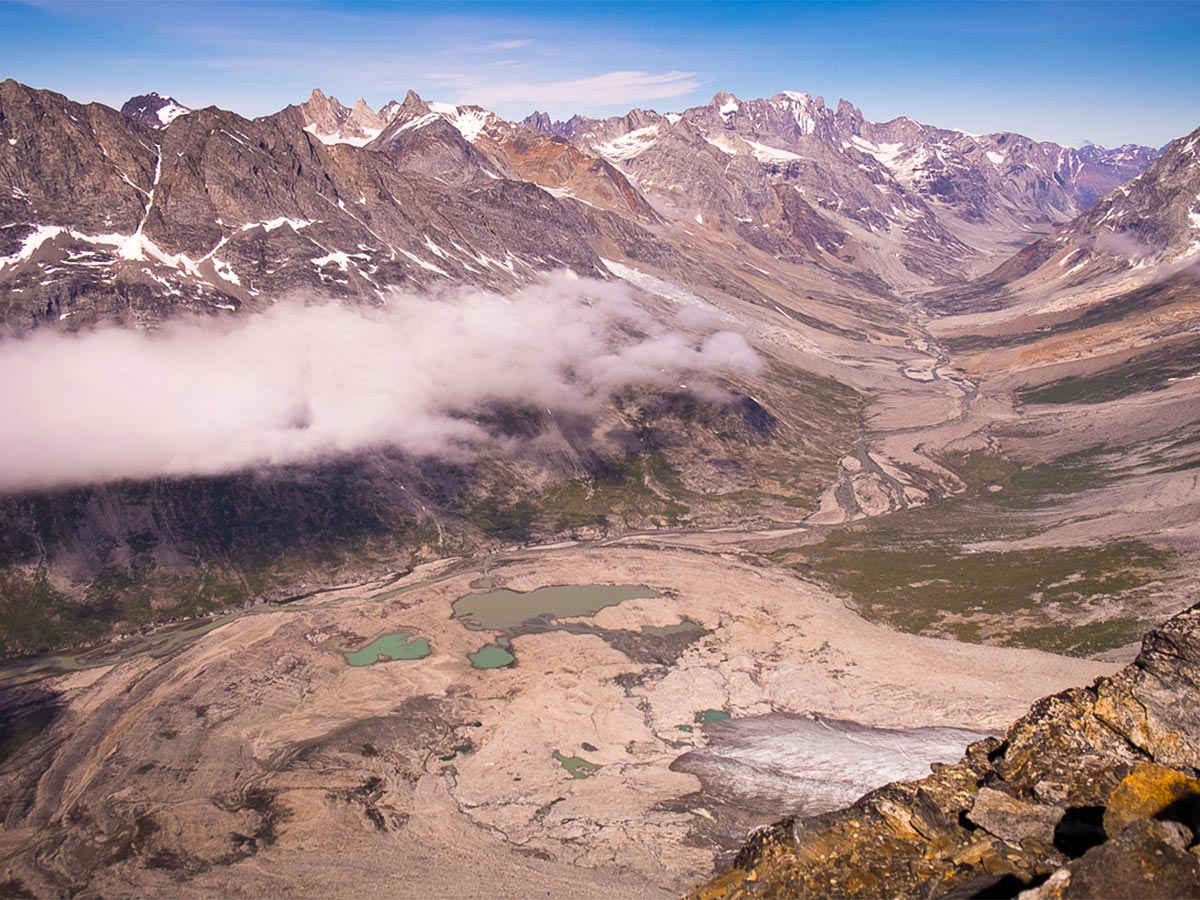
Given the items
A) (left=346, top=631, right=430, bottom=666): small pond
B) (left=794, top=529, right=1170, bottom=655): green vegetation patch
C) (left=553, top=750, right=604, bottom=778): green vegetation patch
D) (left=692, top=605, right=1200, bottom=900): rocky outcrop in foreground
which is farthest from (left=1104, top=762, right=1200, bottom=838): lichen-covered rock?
(left=346, top=631, right=430, bottom=666): small pond

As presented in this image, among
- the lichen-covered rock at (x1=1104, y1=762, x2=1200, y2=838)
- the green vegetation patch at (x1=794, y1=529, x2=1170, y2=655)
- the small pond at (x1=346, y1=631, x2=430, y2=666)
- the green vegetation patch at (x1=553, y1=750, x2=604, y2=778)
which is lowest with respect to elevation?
the small pond at (x1=346, y1=631, x2=430, y2=666)

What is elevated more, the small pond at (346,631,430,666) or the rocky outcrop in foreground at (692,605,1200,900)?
the rocky outcrop in foreground at (692,605,1200,900)

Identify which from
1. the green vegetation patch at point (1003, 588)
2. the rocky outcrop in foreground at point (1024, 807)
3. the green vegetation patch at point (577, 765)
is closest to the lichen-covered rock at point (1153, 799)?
the rocky outcrop in foreground at point (1024, 807)

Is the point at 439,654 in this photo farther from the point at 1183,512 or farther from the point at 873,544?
the point at 1183,512

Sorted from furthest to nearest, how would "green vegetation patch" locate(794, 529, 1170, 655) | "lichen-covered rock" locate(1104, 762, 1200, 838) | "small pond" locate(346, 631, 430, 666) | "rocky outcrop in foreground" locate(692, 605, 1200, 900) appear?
"small pond" locate(346, 631, 430, 666), "green vegetation patch" locate(794, 529, 1170, 655), "rocky outcrop in foreground" locate(692, 605, 1200, 900), "lichen-covered rock" locate(1104, 762, 1200, 838)

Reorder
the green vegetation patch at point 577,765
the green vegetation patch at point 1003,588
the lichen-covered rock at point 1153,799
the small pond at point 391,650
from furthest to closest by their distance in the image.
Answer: the small pond at point 391,650 < the green vegetation patch at point 1003,588 < the green vegetation patch at point 577,765 < the lichen-covered rock at point 1153,799

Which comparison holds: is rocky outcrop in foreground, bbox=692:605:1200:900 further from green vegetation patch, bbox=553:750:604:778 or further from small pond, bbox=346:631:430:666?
small pond, bbox=346:631:430:666

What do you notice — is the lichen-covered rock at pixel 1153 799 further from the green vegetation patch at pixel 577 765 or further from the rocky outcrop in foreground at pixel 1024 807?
the green vegetation patch at pixel 577 765

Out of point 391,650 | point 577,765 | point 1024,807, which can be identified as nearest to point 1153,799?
point 1024,807
